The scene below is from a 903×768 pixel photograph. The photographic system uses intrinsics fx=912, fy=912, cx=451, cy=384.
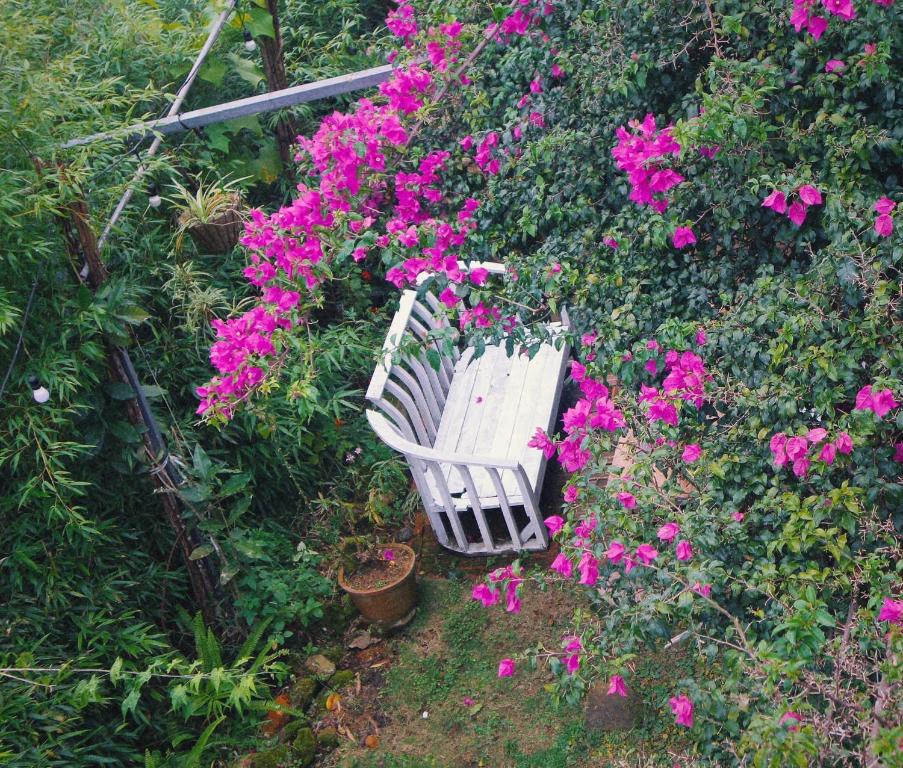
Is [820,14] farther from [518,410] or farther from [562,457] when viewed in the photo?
[518,410]

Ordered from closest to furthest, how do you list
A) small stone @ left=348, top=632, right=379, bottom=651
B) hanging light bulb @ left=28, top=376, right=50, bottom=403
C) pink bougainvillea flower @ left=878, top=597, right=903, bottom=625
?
pink bougainvillea flower @ left=878, top=597, right=903, bottom=625, hanging light bulb @ left=28, top=376, right=50, bottom=403, small stone @ left=348, top=632, right=379, bottom=651

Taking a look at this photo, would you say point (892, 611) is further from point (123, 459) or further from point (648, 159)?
point (123, 459)

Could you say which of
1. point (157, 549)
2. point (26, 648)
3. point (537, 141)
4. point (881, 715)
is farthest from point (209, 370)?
point (881, 715)

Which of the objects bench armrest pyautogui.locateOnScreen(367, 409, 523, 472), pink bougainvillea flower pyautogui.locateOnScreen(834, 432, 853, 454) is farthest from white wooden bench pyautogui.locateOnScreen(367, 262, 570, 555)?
pink bougainvillea flower pyautogui.locateOnScreen(834, 432, 853, 454)

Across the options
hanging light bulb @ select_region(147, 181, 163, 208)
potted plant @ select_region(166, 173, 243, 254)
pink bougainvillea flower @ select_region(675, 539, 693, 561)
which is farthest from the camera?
potted plant @ select_region(166, 173, 243, 254)

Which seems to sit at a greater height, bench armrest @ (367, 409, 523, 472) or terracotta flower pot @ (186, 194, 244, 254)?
terracotta flower pot @ (186, 194, 244, 254)

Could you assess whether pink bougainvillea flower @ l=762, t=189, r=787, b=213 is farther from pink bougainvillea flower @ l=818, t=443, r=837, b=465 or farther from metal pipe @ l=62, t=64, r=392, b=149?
metal pipe @ l=62, t=64, r=392, b=149

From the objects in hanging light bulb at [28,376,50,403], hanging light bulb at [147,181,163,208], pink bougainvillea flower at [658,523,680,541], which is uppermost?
hanging light bulb at [147,181,163,208]
